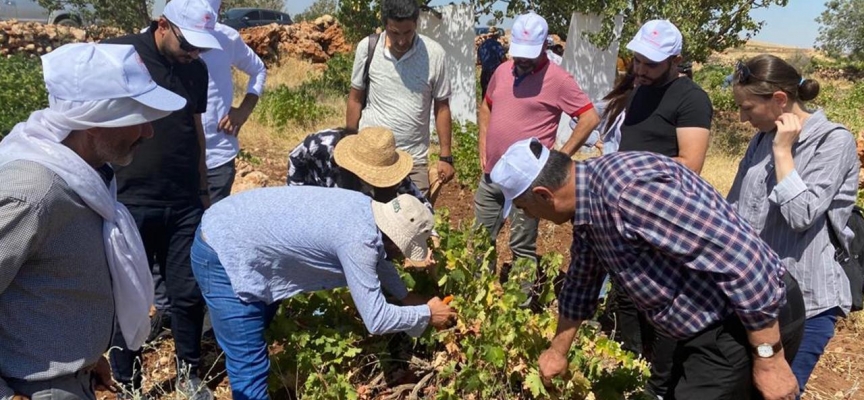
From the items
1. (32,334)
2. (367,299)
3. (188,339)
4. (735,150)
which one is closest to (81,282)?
(32,334)

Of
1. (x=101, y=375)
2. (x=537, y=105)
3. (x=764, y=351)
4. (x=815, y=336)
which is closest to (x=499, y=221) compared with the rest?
(x=537, y=105)

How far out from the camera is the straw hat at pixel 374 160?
3.08m

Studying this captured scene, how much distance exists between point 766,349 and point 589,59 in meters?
7.11

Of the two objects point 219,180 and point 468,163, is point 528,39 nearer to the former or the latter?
point 219,180

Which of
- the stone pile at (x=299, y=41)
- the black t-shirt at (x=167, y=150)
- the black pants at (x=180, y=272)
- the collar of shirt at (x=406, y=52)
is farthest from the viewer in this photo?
the stone pile at (x=299, y=41)

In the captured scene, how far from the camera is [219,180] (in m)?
3.95

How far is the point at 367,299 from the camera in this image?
8.05 feet

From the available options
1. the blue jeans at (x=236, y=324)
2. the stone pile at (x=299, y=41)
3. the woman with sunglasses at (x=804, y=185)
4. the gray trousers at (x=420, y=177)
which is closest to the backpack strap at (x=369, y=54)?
the gray trousers at (x=420, y=177)

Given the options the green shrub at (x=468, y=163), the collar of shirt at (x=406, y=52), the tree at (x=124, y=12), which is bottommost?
the tree at (x=124, y=12)

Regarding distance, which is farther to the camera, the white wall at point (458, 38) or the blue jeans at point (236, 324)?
the white wall at point (458, 38)

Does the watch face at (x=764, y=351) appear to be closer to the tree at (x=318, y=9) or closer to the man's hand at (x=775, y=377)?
the man's hand at (x=775, y=377)

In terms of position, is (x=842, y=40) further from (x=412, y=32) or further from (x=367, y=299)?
(x=367, y=299)

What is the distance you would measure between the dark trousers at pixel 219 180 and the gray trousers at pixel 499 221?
4.97 feet

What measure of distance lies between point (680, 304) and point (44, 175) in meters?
1.75
